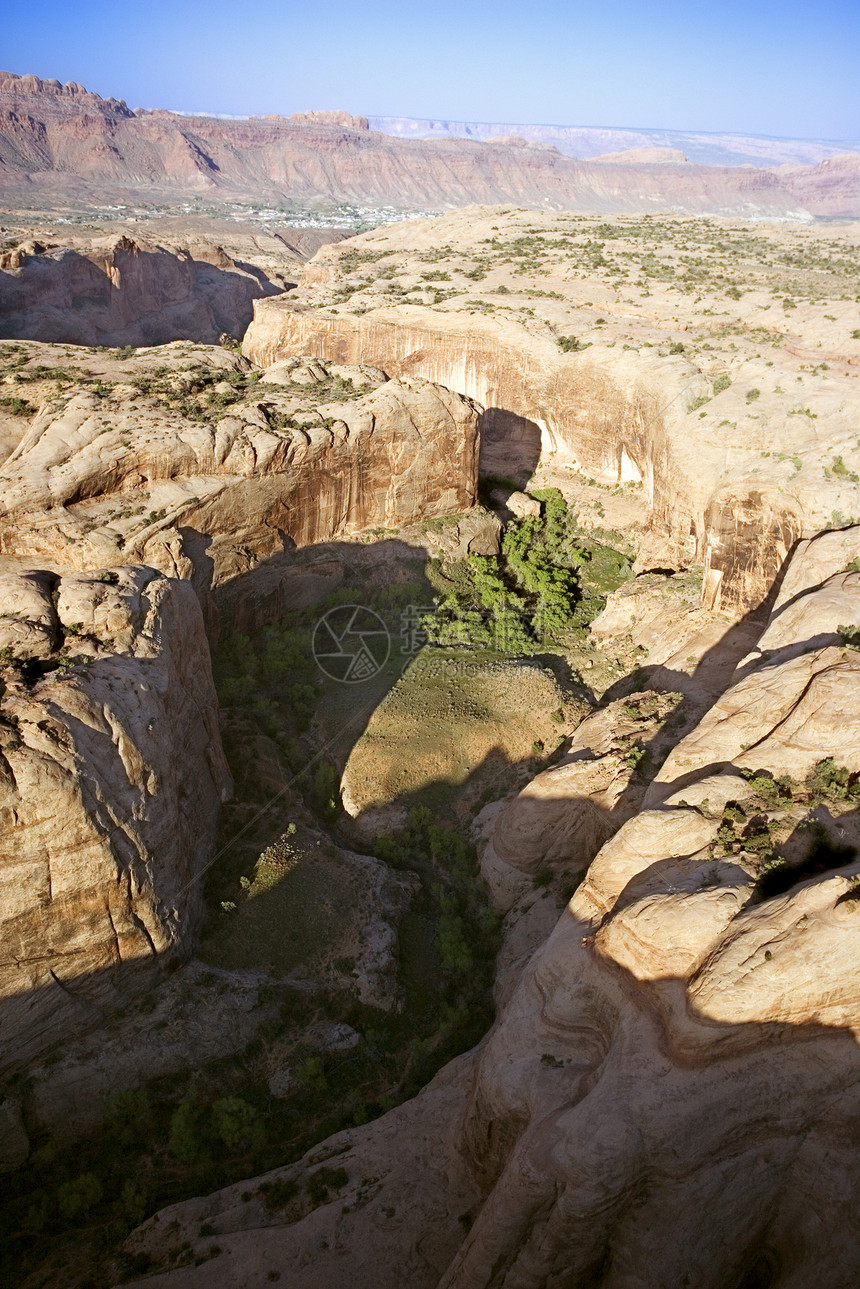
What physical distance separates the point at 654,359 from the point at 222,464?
18832 millimetres

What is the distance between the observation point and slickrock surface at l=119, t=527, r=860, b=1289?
34.4 feet

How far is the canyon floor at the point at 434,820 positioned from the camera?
10.9 metres

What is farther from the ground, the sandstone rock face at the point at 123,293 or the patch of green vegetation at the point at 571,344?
the sandstone rock face at the point at 123,293

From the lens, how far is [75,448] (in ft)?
81.6

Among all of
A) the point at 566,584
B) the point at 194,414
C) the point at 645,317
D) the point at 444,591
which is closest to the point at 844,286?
the point at 645,317

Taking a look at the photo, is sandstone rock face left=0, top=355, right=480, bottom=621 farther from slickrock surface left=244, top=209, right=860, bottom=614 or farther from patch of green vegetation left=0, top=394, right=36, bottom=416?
slickrock surface left=244, top=209, right=860, bottom=614

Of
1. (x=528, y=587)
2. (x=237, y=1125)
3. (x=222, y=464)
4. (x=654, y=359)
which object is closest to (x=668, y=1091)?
(x=237, y=1125)

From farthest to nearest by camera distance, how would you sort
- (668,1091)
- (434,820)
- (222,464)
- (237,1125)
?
(222,464), (434,820), (237,1125), (668,1091)

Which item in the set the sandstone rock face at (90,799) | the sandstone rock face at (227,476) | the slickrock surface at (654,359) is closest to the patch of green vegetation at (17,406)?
the sandstone rock face at (227,476)

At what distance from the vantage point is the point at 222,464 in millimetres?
26375

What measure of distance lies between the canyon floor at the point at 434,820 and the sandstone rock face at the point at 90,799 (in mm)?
77

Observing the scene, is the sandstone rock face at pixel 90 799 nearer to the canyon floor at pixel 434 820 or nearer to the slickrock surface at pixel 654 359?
the canyon floor at pixel 434 820

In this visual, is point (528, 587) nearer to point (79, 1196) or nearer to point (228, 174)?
point (79, 1196)

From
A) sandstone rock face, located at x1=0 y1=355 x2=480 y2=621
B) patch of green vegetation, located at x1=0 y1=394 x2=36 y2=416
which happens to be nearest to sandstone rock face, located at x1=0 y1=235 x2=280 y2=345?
patch of green vegetation, located at x1=0 y1=394 x2=36 y2=416
